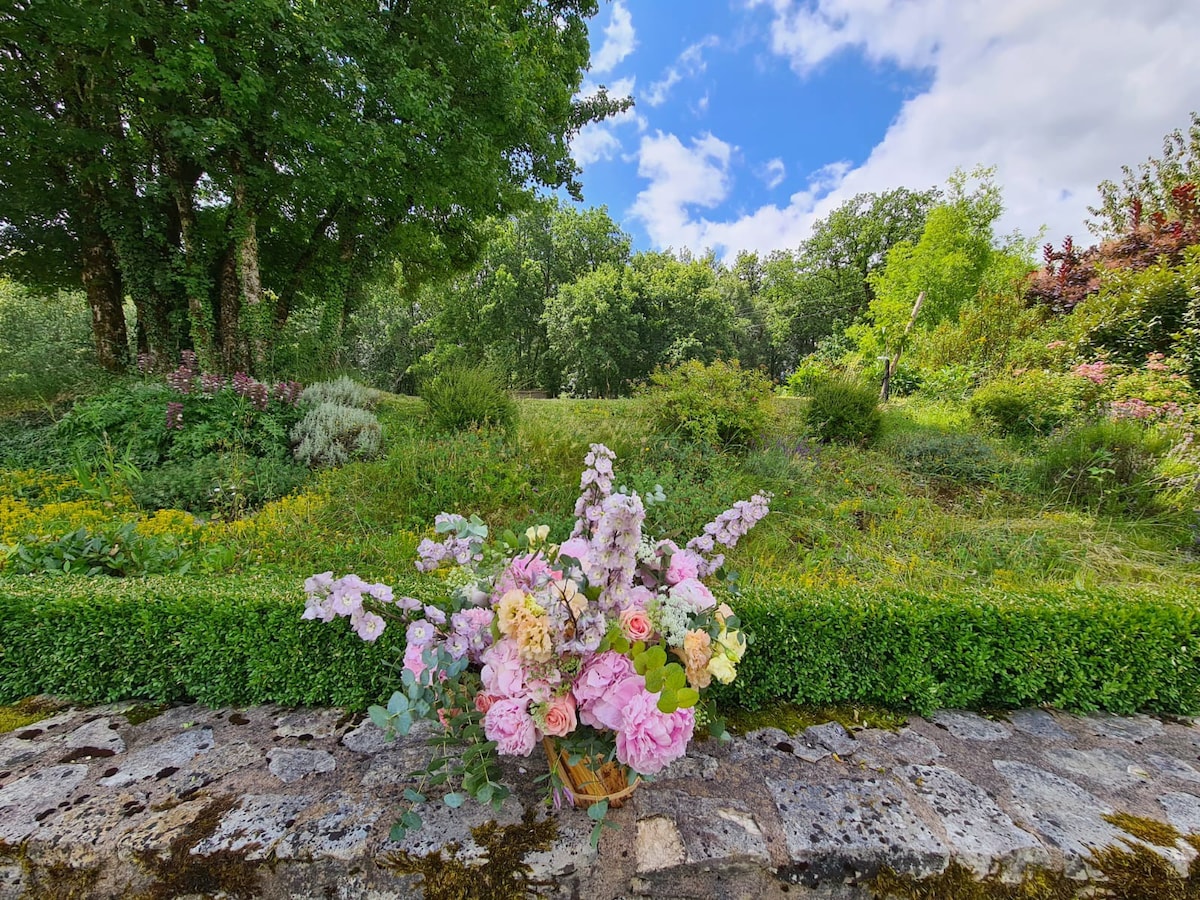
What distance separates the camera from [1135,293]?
5711mm

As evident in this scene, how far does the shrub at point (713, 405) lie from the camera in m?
5.25

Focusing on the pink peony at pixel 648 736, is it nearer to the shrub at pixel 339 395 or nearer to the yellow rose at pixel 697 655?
the yellow rose at pixel 697 655

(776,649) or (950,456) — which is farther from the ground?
(950,456)

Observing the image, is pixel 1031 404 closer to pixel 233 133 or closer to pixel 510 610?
pixel 510 610

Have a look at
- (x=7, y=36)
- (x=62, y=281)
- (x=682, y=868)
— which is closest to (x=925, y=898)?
(x=682, y=868)

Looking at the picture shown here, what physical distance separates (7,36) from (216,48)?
1.84 metres

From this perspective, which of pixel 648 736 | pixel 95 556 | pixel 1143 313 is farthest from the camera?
pixel 1143 313

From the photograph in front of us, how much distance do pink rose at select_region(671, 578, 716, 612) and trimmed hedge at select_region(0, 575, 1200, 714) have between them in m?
0.79

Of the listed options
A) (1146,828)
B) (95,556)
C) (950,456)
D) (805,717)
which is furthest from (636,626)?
(950,456)

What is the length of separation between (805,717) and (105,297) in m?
9.92

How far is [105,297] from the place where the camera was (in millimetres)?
6734

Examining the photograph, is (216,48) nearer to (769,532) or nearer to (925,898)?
(769,532)

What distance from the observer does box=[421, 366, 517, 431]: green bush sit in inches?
208

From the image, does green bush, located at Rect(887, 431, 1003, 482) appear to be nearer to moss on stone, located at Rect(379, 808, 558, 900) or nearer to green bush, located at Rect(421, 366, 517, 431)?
green bush, located at Rect(421, 366, 517, 431)
